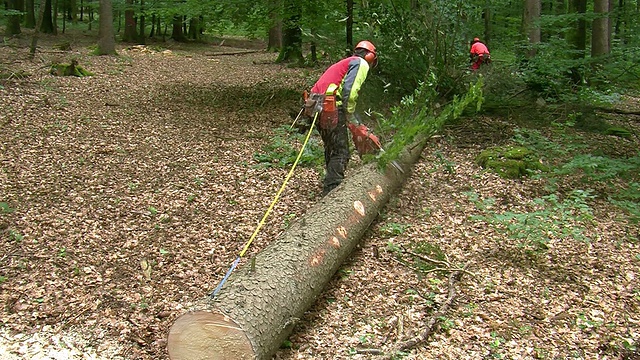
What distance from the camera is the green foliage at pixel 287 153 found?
7.20 meters

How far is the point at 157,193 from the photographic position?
6.02 meters

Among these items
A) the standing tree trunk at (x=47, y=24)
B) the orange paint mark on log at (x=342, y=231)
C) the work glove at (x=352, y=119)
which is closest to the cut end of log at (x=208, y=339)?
the orange paint mark on log at (x=342, y=231)

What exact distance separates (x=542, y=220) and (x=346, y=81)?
8.42ft

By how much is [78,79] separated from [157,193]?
695 centimetres

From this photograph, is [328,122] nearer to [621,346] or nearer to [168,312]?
[168,312]

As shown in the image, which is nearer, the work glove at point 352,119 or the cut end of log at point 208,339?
the cut end of log at point 208,339

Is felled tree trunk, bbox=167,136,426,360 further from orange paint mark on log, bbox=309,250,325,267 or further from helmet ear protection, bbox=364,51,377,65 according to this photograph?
helmet ear protection, bbox=364,51,377,65

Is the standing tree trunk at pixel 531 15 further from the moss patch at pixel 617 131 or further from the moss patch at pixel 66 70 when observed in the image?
the moss patch at pixel 66 70

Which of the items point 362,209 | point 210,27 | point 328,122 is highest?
point 210,27

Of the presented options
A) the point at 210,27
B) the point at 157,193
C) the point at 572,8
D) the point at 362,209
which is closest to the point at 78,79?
the point at 210,27

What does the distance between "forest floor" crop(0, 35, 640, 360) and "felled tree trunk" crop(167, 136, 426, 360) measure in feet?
0.85

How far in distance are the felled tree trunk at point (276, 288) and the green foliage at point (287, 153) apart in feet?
6.56

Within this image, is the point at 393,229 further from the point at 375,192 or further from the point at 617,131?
the point at 617,131

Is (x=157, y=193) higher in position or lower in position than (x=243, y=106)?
lower
